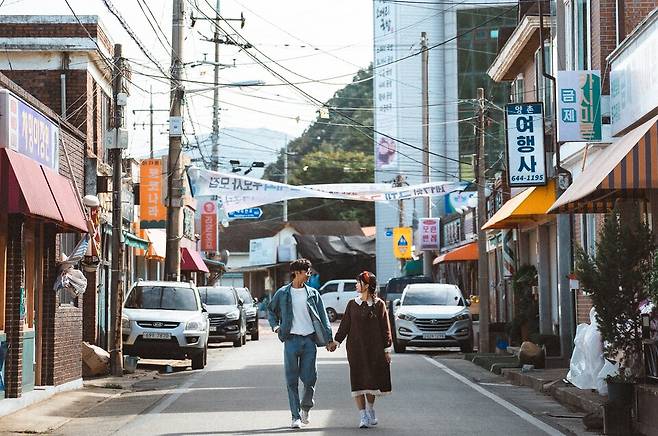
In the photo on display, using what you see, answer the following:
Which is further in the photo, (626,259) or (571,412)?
(571,412)

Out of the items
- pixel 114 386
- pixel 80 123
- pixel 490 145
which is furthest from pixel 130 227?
pixel 490 145

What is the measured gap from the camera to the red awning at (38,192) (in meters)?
14.4

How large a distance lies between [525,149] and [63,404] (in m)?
12.1

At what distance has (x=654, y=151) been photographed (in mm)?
14266

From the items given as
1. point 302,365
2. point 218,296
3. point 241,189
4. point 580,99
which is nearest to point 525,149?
point 580,99

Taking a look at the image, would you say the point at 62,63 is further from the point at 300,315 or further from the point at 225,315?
the point at 300,315

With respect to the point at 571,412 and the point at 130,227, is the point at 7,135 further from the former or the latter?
the point at 130,227

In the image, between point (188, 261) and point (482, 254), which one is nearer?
point (482, 254)

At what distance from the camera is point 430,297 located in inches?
1305

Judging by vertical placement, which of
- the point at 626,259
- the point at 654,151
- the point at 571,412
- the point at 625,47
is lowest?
the point at 571,412

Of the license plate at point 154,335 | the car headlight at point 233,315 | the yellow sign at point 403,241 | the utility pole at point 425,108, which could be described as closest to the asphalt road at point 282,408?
the license plate at point 154,335

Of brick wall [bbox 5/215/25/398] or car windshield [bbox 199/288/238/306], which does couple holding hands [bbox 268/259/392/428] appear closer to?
brick wall [bbox 5/215/25/398]

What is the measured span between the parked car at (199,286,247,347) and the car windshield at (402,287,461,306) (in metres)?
5.96

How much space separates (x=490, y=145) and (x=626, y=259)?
58934 mm
